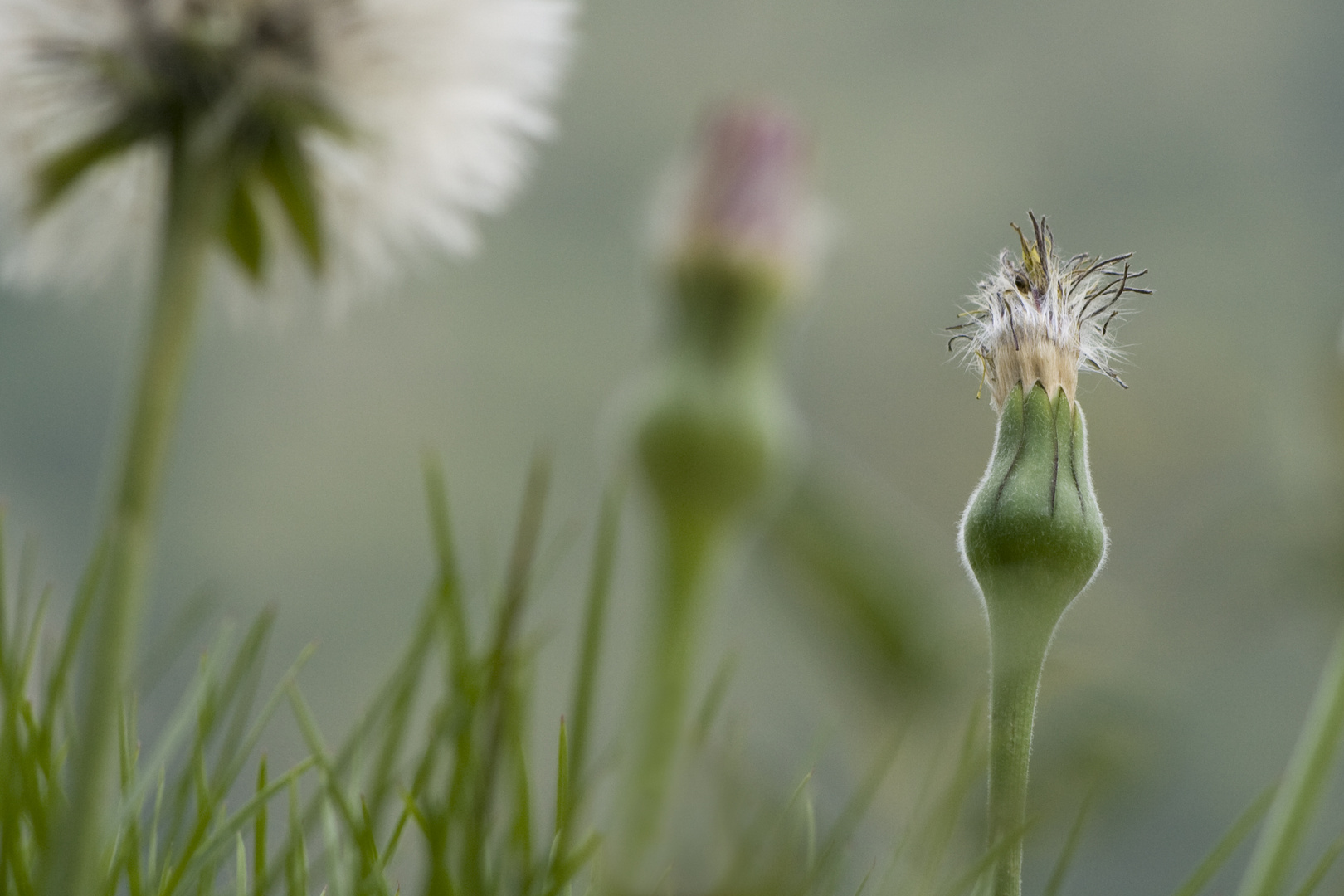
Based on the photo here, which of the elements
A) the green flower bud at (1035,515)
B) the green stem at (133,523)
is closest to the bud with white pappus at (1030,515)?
the green flower bud at (1035,515)

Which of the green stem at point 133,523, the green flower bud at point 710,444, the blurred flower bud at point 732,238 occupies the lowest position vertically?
the green stem at point 133,523

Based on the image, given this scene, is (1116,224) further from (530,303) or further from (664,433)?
(664,433)

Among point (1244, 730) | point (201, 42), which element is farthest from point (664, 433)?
point (1244, 730)

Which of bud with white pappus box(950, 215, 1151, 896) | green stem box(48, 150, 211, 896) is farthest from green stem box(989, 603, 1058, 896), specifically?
green stem box(48, 150, 211, 896)

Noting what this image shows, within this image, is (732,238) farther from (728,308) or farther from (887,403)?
(887,403)

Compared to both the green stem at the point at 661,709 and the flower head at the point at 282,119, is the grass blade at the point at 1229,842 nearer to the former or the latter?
the green stem at the point at 661,709

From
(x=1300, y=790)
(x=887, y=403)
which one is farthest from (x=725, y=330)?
(x=887, y=403)
